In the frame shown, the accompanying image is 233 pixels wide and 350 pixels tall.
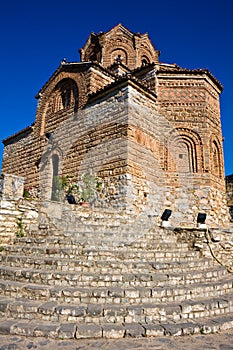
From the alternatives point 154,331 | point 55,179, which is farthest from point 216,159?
point 154,331

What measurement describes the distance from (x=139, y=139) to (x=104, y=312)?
7.51m

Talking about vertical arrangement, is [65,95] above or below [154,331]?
above

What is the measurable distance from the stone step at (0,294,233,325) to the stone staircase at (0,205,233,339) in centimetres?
1

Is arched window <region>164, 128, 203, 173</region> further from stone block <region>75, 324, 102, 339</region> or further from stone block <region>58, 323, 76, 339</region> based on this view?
stone block <region>58, 323, 76, 339</region>

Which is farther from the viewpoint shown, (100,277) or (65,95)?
(65,95)

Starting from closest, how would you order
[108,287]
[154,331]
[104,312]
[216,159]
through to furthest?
[154,331] < [104,312] < [108,287] < [216,159]

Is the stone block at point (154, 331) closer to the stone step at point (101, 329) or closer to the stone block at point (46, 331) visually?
the stone step at point (101, 329)

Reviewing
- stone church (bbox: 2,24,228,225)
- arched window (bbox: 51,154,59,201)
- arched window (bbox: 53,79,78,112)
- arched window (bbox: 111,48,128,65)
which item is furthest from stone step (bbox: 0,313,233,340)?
arched window (bbox: 111,48,128,65)

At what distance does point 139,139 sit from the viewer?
10.1 metres

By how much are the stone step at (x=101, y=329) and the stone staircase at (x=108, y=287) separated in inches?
0.4

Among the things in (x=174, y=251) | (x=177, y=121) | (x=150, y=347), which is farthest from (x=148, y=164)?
(x=150, y=347)

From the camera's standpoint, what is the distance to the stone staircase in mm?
3396

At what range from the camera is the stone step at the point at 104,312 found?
3500 mm

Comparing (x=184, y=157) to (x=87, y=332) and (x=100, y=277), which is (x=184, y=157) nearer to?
(x=100, y=277)
